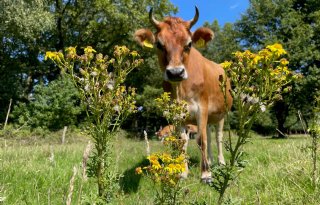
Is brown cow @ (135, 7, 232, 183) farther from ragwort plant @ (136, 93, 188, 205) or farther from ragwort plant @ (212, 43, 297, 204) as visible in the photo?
ragwort plant @ (212, 43, 297, 204)

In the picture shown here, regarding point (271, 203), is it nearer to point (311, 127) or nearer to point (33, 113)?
point (311, 127)

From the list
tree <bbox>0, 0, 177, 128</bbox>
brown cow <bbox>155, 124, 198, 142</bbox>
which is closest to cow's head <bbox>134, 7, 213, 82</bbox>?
brown cow <bbox>155, 124, 198, 142</bbox>

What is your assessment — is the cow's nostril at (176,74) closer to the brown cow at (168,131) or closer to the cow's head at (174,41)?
the cow's head at (174,41)

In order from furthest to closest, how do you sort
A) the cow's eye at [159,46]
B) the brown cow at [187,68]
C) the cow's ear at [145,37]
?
the cow's ear at [145,37] → the cow's eye at [159,46] → the brown cow at [187,68]

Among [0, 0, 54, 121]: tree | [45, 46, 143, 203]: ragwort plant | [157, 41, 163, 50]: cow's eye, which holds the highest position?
[0, 0, 54, 121]: tree

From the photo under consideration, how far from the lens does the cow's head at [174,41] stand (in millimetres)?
6461

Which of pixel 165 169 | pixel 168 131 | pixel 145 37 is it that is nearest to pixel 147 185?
pixel 168 131

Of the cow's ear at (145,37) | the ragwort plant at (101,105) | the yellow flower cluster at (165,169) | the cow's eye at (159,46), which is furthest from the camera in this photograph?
the cow's ear at (145,37)

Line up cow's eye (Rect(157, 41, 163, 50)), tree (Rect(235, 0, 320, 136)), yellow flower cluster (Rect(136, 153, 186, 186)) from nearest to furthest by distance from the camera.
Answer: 1. yellow flower cluster (Rect(136, 153, 186, 186))
2. cow's eye (Rect(157, 41, 163, 50))
3. tree (Rect(235, 0, 320, 136))

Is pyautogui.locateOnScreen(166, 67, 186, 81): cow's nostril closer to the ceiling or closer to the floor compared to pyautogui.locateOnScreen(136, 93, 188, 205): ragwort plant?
closer to the ceiling

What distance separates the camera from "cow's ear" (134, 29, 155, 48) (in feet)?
25.1

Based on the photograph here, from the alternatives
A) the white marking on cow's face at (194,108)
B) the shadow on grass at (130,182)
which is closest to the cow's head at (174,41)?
the white marking on cow's face at (194,108)

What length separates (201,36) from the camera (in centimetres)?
787

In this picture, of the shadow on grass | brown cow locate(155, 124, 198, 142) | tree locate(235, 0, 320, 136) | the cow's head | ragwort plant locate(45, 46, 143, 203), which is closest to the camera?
ragwort plant locate(45, 46, 143, 203)
